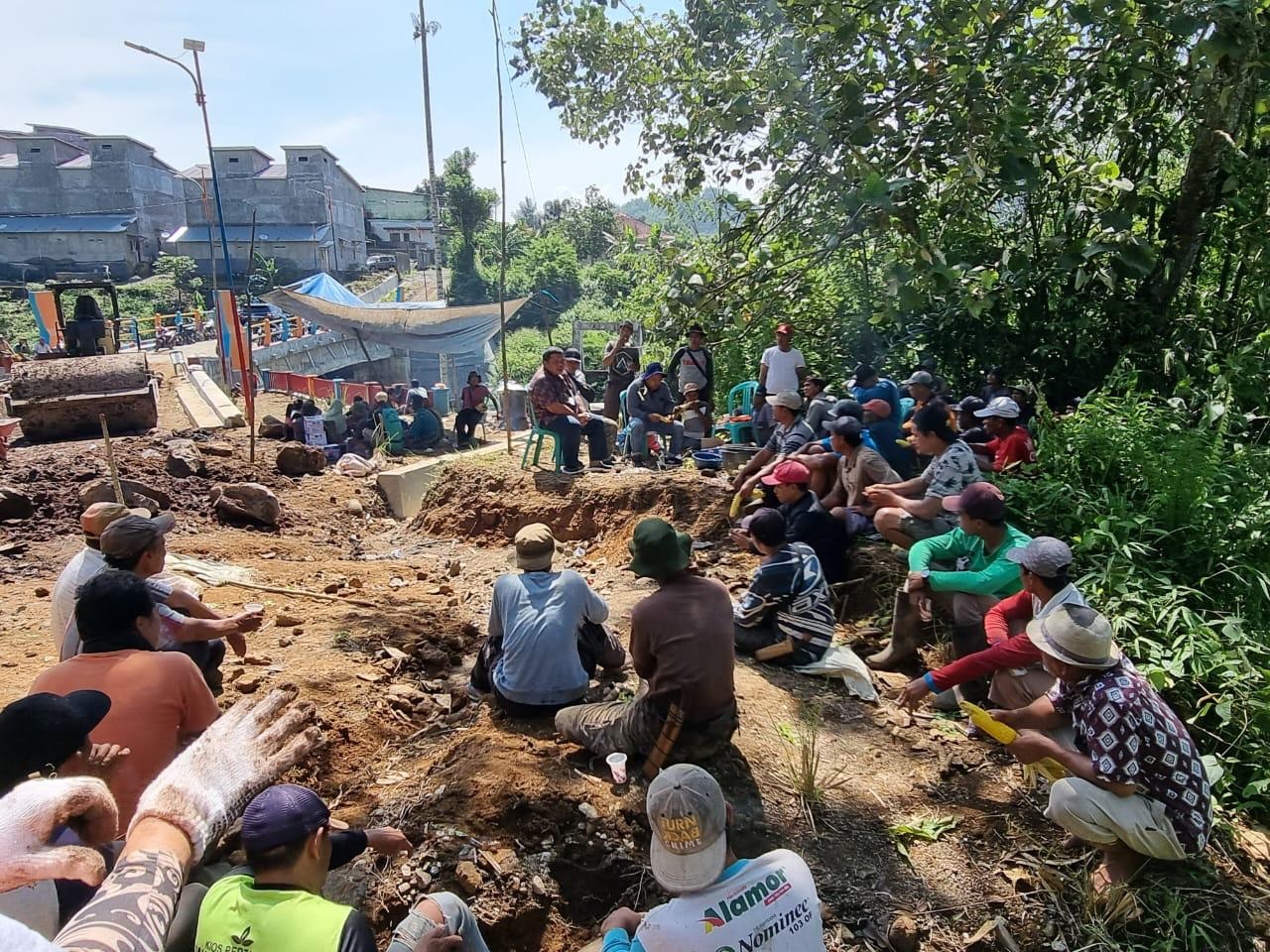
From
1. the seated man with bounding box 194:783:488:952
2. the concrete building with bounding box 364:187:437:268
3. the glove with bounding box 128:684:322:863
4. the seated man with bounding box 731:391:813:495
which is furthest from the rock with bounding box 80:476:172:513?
the concrete building with bounding box 364:187:437:268

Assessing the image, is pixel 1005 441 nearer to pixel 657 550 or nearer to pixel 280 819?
pixel 657 550

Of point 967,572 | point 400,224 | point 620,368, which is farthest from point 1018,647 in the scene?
point 400,224

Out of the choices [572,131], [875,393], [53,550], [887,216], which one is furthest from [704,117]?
[53,550]

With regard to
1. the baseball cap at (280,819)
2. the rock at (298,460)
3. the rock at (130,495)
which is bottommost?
the rock at (298,460)

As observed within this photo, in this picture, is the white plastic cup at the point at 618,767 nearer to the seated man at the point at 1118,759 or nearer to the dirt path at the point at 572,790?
the dirt path at the point at 572,790

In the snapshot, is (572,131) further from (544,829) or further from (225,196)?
(225,196)

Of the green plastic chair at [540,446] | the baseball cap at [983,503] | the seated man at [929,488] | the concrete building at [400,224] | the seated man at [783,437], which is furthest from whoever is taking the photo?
the concrete building at [400,224]

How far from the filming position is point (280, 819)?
1957 millimetres

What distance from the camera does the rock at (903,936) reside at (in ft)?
9.82

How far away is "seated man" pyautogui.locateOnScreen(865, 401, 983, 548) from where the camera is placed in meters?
5.24

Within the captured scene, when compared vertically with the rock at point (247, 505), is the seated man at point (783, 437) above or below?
above

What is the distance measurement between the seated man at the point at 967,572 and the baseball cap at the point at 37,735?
3.99 m

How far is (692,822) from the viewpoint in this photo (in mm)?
1982

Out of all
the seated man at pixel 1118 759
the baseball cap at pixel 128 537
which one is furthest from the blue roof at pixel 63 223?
the seated man at pixel 1118 759
